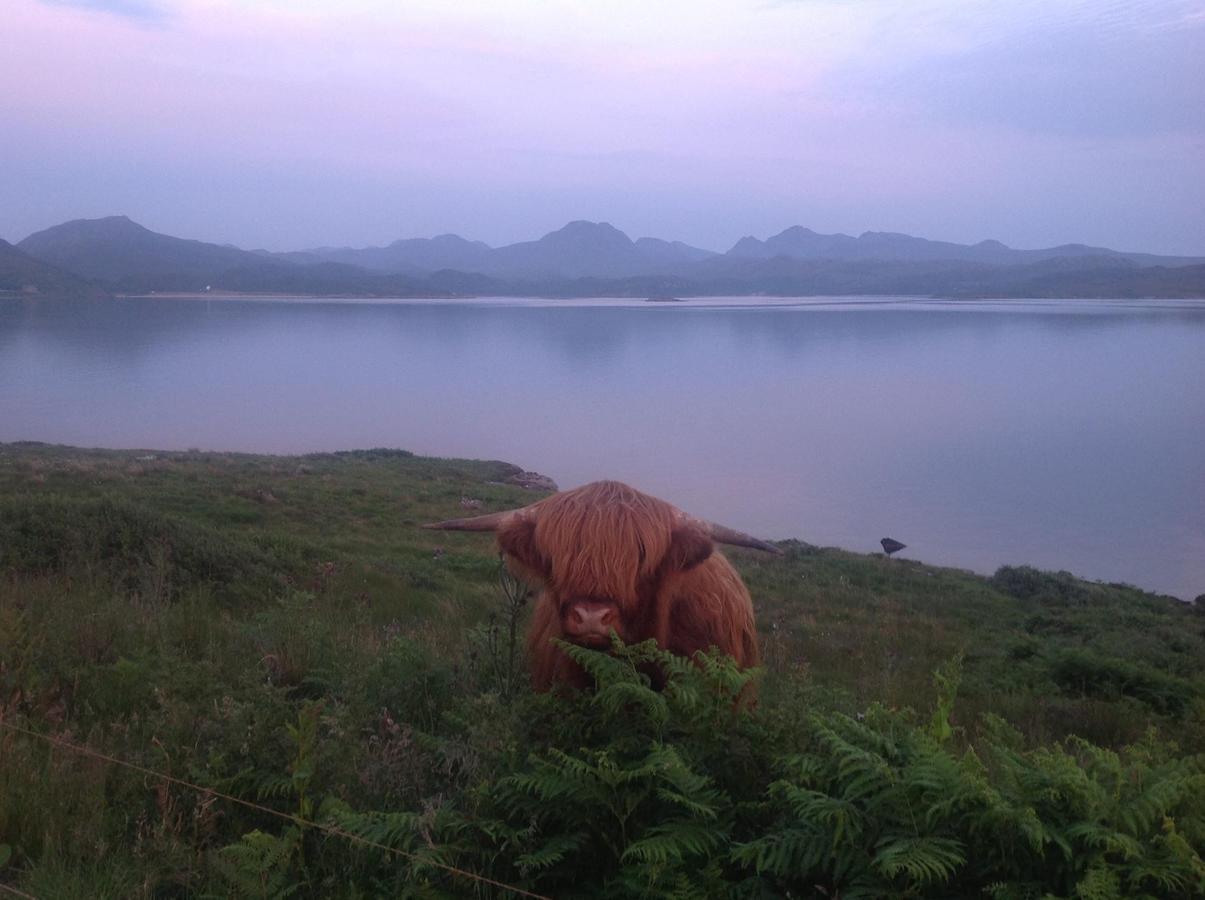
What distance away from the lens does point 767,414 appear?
212 ft

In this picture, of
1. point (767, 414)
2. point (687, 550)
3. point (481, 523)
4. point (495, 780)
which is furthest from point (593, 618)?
point (767, 414)

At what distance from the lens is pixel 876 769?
2.62 meters

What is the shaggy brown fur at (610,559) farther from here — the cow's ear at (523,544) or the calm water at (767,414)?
the calm water at (767,414)

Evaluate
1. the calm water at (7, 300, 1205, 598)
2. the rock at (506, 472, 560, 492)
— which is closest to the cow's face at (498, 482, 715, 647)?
the calm water at (7, 300, 1205, 598)

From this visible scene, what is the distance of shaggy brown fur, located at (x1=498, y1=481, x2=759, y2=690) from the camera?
394cm

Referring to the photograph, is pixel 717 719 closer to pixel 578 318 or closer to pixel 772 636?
pixel 772 636

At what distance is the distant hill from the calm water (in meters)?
43.4

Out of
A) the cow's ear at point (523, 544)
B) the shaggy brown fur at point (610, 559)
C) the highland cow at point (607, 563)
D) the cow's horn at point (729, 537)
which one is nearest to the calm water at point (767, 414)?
the cow's horn at point (729, 537)

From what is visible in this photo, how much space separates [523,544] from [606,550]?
1.52 feet

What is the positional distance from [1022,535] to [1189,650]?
66.6ft

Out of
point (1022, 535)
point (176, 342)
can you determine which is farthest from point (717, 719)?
point (176, 342)

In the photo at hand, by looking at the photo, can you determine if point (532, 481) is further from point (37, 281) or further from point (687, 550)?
point (37, 281)

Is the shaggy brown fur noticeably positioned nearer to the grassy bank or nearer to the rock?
the grassy bank

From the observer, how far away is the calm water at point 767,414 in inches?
1474
